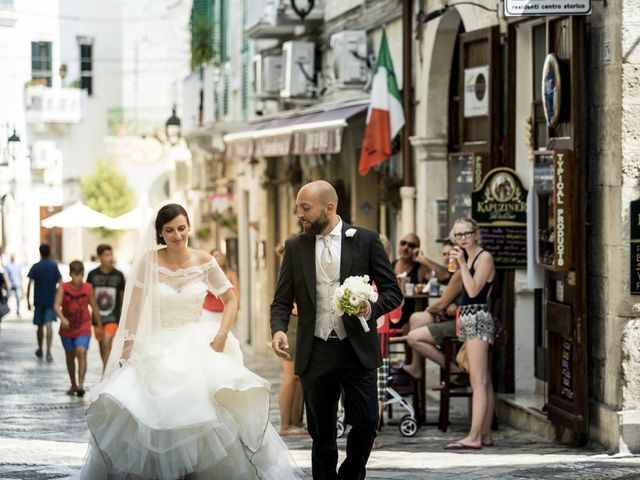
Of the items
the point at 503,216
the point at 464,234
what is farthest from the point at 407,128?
the point at 464,234

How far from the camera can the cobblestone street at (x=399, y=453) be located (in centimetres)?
1073

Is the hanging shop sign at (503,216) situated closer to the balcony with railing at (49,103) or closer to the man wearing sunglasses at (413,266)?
the man wearing sunglasses at (413,266)

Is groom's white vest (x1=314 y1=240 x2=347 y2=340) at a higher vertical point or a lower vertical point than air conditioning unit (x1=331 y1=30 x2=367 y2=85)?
lower

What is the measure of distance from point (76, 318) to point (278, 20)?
27.6 ft

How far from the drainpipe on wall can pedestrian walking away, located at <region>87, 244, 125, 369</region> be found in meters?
3.29

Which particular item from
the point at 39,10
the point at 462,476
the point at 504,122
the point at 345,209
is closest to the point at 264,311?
the point at 345,209

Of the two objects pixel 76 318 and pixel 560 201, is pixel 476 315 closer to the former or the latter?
pixel 560 201

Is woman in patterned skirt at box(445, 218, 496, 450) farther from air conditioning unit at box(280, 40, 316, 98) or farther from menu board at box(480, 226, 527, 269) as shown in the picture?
air conditioning unit at box(280, 40, 316, 98)

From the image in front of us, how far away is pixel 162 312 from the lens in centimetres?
1044

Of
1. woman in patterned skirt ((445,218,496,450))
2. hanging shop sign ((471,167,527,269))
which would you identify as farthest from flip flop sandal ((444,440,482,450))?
hanging shop sign ((471,167,527,269))

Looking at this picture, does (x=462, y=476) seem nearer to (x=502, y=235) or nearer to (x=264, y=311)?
(x=502, y=235)

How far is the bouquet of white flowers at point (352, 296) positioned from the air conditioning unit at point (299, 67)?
54.0 feet

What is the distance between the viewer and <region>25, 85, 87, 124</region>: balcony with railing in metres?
57.7

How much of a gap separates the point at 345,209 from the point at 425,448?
35.2 ft
